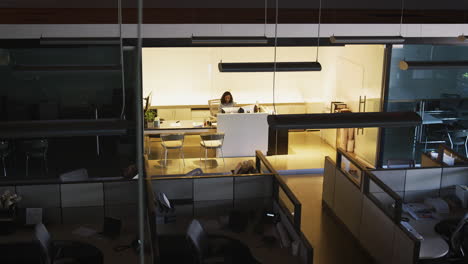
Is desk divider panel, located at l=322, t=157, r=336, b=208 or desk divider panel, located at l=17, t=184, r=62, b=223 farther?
desk divider panel, located at l=322, t=157, r=336, b=208

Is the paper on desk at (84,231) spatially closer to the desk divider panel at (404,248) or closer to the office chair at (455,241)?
the desk divider panel at (404,248)

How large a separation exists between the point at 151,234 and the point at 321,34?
556 centimetres

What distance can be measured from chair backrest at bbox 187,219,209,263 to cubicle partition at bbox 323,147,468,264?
1.97 m

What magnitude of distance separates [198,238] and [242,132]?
518 cm

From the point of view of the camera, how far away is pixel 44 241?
4930 millimetres

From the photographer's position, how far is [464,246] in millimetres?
5637

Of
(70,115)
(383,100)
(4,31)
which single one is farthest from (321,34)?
(4,31)

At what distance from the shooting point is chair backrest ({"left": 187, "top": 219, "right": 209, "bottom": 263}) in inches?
197

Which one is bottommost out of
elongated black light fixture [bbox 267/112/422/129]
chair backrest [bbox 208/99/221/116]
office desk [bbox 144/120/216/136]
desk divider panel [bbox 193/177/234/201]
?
desk divider panel [bbox 193/177/234/201]

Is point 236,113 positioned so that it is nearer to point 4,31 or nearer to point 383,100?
point 383,100

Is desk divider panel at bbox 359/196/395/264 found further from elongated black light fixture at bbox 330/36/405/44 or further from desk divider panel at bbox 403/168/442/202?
elongated black light fixture at bbox 330/36/405/44

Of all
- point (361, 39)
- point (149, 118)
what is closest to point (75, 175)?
point (149, 118)

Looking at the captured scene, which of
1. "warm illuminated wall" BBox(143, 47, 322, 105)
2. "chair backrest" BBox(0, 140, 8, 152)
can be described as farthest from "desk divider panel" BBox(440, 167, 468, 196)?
"chair backrest" BBox(0, 140, 8, 152)

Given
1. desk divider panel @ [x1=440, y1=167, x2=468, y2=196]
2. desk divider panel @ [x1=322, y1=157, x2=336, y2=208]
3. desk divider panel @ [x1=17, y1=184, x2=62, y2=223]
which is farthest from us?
desk divider panel @ [x1=322, y1=157, x2=336, y2=208]
